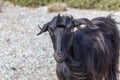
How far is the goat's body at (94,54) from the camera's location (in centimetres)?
521

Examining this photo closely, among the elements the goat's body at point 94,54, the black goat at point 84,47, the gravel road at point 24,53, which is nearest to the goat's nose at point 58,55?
the black goat at point 84,47

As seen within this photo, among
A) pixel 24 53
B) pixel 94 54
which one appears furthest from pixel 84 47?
pixel 24 53

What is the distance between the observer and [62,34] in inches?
185

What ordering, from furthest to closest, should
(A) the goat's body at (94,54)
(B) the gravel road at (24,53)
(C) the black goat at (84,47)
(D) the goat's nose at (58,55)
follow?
1. (B) the gravel road at (24,53)
2. (A) the goat's body at (94,54)
3. (C) the black goat at (84,47)
4. (D) the goat's nose at (58,55)

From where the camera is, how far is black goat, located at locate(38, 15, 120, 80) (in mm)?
4770

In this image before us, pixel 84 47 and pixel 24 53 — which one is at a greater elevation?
pixel 84 47

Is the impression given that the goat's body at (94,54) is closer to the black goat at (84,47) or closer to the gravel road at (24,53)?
the black goat at (84,47)

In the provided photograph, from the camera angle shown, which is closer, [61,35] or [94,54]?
[61,35]

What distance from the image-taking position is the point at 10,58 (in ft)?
30.7

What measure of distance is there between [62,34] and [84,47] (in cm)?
68

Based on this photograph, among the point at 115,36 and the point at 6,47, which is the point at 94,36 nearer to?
the point at 115,36

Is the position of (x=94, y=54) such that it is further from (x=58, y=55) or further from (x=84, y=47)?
(x=58, y=55)

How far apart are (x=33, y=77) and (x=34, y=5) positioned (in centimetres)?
1487

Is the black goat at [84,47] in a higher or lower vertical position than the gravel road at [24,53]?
higher
